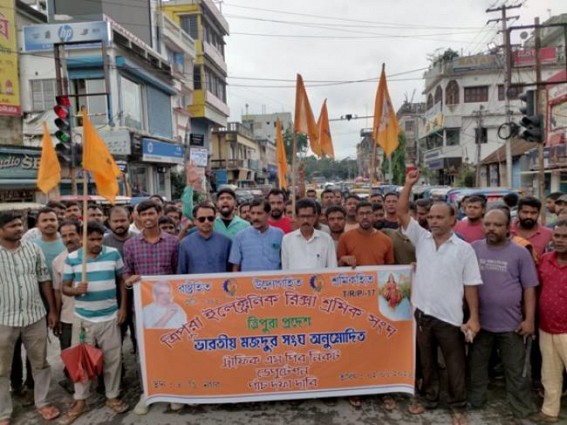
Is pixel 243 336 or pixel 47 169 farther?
pixel 47 169

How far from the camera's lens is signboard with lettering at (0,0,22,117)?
1433 centimetres

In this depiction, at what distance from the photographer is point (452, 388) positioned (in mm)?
3986

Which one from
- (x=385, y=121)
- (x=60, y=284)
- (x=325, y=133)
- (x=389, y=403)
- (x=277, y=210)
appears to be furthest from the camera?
(x=325, y=133)

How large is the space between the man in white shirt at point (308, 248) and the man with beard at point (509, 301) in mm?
1378

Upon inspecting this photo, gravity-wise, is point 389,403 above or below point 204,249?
below

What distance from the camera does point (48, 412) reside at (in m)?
4.14

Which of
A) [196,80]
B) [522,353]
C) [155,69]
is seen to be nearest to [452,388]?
[522,353]

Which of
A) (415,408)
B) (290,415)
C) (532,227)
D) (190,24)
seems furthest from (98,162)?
(190,24)

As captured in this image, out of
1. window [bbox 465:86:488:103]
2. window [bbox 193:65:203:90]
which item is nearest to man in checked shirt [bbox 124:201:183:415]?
window [bbox 193:65:203:90]

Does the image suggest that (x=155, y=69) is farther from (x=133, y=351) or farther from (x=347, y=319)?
(x=347, y=319)

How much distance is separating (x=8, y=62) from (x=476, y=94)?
33.9 m

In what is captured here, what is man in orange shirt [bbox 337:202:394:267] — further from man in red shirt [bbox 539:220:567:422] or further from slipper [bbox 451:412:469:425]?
slipper [bbox 451:412:469:425]

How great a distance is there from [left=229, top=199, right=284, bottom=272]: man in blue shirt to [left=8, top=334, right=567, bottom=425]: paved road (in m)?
1.33

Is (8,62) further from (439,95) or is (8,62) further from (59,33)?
(439,95)
